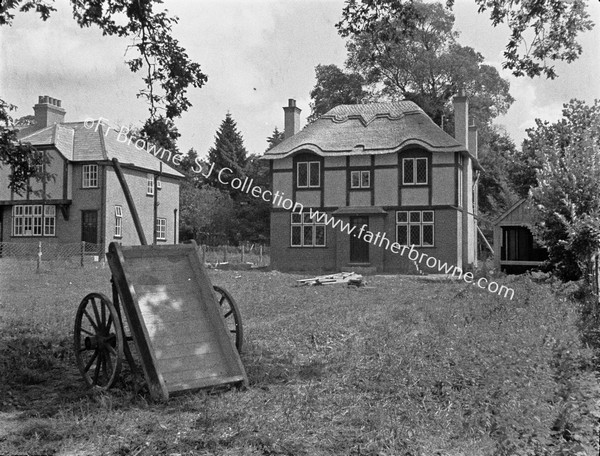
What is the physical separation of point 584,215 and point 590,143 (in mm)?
1802

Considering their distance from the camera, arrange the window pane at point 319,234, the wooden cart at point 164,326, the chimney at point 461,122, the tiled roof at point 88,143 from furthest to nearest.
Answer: the tiled roof at point 88,143
the chimney at point 461,122
the window pane at point 319,234
the wooden cart at point 164,326

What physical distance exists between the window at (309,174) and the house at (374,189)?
5cm

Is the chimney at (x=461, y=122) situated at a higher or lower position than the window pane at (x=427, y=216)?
higher

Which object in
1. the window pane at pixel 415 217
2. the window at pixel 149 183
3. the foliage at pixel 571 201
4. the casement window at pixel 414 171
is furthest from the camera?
the window at pixel 149 183

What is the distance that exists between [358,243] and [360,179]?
3255mm

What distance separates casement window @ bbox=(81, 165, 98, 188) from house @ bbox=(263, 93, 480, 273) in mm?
9946

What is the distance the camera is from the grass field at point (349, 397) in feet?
17.8

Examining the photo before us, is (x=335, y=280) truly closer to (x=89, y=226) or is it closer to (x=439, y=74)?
(x=89, y=226)

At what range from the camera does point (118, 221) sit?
36.4 meters

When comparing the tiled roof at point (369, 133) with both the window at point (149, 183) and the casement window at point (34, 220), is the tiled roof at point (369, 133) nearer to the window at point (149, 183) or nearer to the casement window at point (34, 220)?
the window at point (149, 183)

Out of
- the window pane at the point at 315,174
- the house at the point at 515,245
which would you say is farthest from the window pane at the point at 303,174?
the house at the point at 515,245

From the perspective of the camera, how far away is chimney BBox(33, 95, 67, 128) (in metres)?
35.8

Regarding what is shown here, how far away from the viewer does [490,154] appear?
47469mm

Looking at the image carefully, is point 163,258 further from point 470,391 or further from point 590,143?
point 590,143
